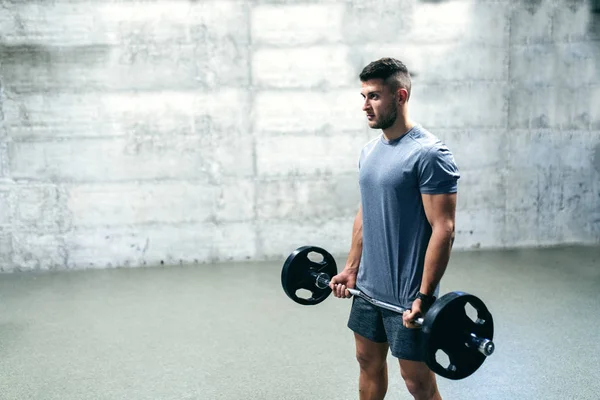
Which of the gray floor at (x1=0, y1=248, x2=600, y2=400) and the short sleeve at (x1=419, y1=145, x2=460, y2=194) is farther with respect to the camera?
the gray floor at (x1=0, y1=248, x2=600, y2=400)

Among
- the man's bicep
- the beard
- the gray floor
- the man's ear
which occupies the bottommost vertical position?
the gray floor

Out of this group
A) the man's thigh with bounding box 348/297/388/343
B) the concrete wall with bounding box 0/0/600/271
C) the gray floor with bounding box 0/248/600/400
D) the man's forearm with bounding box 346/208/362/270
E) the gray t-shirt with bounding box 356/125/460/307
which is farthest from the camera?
the concrete wall with bounding box 0/0/600/271

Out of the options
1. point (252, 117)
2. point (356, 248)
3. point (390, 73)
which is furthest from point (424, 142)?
point (252, 117)

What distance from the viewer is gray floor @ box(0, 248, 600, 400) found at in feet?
7.39

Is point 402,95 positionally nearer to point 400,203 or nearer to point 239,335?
point 400,203

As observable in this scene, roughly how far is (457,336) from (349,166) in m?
2.79

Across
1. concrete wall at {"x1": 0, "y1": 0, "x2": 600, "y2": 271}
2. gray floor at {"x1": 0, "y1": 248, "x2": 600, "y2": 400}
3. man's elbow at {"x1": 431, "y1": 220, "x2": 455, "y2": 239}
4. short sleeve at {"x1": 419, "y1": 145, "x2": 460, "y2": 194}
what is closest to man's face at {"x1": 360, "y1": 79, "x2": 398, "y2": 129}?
short sleeve at {"x1": 419, "y1": 145, "x2": 460, "y2": 194}

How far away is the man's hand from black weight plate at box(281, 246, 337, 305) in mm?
424

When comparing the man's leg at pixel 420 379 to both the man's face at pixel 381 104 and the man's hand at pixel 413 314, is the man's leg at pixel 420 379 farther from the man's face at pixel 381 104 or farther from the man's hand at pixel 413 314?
the man's face at pixel 381 104

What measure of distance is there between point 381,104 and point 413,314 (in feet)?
1.87

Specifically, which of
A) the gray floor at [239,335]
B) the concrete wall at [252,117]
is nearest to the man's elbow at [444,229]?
the gray floor at [239,335]

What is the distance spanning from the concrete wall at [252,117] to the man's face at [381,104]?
2527 millimetres

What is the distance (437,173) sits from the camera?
56.6 inches

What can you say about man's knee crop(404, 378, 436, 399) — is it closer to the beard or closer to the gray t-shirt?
the gray t-shirt
